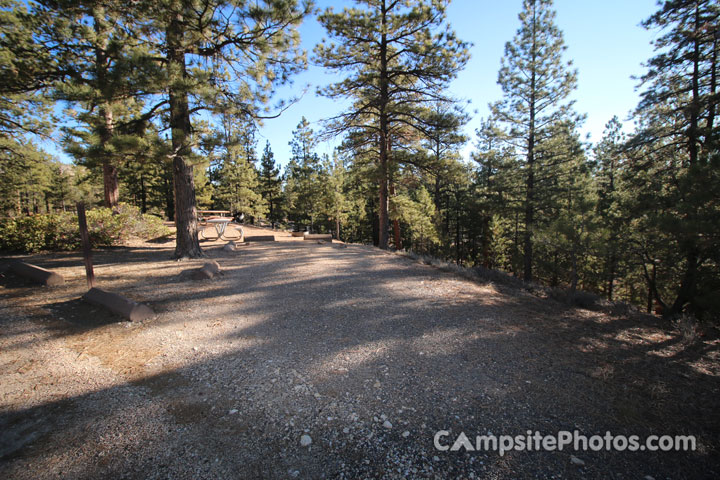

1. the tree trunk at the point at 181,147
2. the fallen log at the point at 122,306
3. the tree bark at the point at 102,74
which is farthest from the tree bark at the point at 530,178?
the tree bark at the point at 102,74

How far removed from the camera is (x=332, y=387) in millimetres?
2779

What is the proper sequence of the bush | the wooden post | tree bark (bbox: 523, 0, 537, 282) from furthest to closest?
tree bark (bbox: 523, 0, 537, 282) < the bush < the wooden post

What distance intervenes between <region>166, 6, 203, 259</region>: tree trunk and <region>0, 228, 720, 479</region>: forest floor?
2955mm

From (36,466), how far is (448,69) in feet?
40.8

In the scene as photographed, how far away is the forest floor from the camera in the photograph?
78.3 inches

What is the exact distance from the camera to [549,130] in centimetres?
1398

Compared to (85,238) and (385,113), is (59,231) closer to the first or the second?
(85,238)

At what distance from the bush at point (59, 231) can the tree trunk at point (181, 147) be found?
3978 mm

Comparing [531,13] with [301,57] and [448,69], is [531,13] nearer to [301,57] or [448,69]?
[448,69]

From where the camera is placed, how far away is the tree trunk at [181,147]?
6.37 metres

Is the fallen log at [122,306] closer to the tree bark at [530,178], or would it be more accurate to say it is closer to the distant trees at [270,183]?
the tree bark at [530,178]

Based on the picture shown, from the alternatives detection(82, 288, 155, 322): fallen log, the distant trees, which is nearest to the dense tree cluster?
detection(82, 288, 155, 322): fallen log

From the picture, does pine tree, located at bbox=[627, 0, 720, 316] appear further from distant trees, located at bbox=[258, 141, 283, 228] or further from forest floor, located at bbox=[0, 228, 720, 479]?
distant trees, located at bbox=[258, 141, 283, 228]

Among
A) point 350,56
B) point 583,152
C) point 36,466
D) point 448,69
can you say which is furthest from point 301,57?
point 583,152
